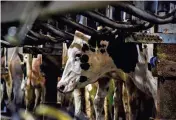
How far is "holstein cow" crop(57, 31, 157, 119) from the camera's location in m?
5.40

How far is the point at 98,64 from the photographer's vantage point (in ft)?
18.0

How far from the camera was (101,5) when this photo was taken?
2363 millimetres

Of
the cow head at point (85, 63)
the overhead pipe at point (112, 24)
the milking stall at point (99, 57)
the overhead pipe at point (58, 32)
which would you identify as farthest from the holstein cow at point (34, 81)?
the overhead pipe at point (112, 24)

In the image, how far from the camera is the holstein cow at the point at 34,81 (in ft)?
28.7

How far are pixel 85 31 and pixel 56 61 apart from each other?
131 inches

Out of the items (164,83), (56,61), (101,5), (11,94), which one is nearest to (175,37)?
(164,83)

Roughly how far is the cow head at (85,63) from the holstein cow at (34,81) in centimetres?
326

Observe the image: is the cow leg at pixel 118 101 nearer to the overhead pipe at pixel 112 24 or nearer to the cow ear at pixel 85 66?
the cow ear at pixel 85 66

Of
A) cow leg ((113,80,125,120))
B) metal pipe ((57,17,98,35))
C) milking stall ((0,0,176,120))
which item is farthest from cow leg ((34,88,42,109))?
metal pipe ((57,17,98,35))

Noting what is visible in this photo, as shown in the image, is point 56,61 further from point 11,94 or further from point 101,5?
point 101,5

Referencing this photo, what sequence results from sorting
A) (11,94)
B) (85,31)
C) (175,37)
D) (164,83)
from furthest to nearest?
(11,94), (85,31), (175,37), (164,83)

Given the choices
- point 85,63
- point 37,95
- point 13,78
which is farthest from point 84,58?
point 13,78

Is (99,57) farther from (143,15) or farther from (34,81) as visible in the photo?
(34,81)

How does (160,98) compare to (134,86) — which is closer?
(160,98)
